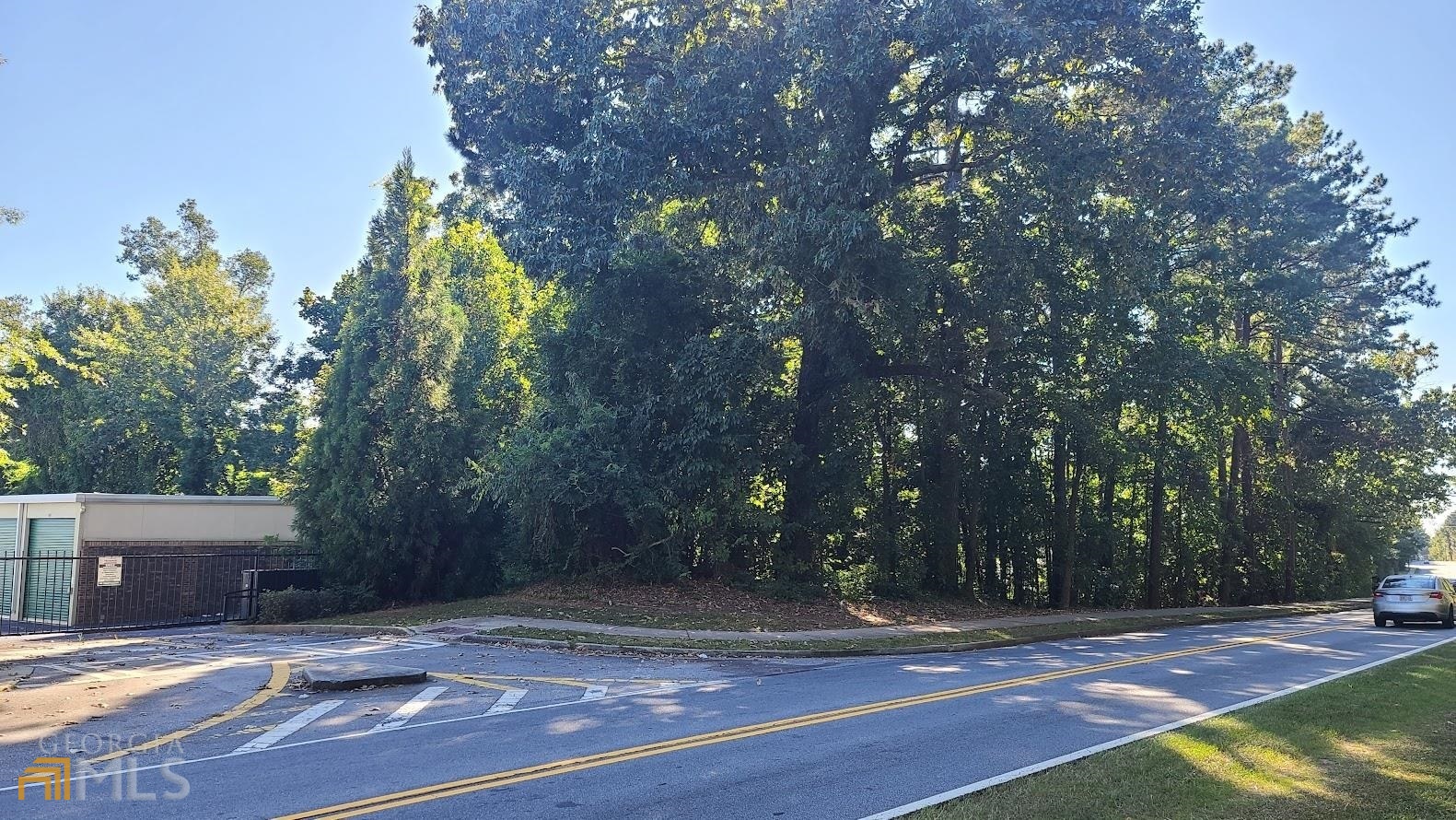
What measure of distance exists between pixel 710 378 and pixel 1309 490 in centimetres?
3408

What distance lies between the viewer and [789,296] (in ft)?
69.7

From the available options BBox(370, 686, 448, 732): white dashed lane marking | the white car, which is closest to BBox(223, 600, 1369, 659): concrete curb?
BBox(370, 686, 448, 732): white dashed lane marking

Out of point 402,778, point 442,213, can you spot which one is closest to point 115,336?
point 442,213

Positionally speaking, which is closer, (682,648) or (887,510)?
(682,648)

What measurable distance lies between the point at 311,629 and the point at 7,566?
42.5 ft

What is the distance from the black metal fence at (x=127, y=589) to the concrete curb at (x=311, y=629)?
1784mm

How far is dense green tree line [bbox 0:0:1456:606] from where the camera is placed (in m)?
19.0

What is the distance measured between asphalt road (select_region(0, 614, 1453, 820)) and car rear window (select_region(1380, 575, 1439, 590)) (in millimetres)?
10467

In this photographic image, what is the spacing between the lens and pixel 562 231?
19969 millimetres

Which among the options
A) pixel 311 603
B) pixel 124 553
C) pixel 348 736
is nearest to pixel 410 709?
→ pixel 348 736

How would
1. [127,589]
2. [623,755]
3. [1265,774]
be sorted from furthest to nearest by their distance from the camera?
[127,589], [623,755], [1265,774]

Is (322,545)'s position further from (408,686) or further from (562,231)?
(408,686)

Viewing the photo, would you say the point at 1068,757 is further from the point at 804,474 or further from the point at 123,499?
the point at 123,499

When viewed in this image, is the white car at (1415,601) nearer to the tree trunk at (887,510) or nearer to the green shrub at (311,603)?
the tree trunk at (887,510)
